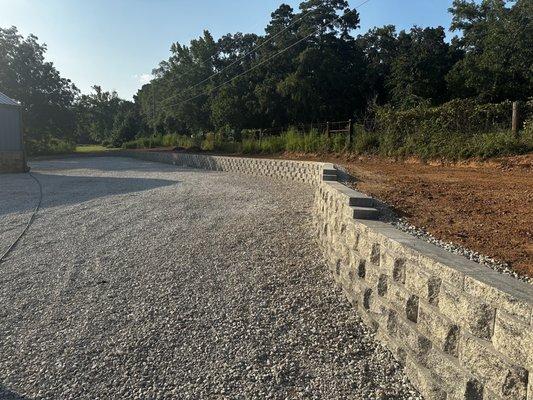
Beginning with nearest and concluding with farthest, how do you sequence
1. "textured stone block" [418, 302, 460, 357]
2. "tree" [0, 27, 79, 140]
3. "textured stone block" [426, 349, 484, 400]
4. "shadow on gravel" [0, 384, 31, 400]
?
"textured stone block" [426, 349, 484, 400]
"textured stone block" [418, 302, 460, 357]
"shadow on gravel" [0, 384, 31, 400]
"tree" [0, 27, 79, 140]

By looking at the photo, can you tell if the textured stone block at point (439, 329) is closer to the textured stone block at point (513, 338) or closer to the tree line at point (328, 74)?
the textured stone block at point (513, 338)

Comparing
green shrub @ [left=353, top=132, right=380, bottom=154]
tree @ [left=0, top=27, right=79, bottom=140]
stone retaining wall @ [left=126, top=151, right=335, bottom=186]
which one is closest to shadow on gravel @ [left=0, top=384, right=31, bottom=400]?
stone retaining wall @ [left=126, top=151, right=335, bottom=186]

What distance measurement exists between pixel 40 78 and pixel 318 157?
27.0m

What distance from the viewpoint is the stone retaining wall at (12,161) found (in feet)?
55.7

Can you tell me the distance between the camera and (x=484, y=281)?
1924 millimetres

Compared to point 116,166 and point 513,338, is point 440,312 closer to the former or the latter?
point 513,338

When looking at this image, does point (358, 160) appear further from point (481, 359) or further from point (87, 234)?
point (481, 359)

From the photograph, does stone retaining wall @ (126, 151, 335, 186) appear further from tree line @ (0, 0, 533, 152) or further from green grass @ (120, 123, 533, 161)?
tree line @ (0, 0, 533, 152)

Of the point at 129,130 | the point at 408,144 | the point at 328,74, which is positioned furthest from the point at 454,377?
the point at 129,130

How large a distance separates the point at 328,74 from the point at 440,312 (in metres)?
22.3

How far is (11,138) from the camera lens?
17.2 meters

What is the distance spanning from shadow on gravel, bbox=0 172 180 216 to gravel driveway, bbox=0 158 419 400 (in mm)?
2477

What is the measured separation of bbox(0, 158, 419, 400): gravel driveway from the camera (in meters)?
2.65

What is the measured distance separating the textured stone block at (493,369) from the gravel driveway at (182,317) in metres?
0.62
